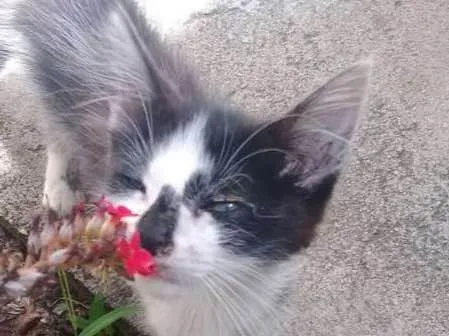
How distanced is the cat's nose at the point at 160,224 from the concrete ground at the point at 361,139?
654 mm

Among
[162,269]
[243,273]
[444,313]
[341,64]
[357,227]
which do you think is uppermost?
[162,269]

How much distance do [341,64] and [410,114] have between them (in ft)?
0.92

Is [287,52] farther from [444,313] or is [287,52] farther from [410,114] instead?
[444,313]

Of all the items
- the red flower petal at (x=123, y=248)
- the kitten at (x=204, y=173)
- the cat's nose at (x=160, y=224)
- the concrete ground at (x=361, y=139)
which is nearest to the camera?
the red flower petal at (x=123, y=248)

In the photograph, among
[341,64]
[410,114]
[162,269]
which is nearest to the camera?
[162,269]

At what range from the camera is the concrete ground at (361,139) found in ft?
6.53

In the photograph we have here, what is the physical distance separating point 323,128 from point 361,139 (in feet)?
2.69

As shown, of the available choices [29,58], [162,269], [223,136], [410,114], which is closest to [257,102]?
[410,114]

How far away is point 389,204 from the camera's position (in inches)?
83.4

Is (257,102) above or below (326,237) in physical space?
above

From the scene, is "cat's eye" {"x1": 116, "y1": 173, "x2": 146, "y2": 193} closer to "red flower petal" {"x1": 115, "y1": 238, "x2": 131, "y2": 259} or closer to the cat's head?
the cat's head

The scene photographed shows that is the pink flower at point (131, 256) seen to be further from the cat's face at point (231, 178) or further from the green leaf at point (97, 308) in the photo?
the green leaf at point (97, 308)

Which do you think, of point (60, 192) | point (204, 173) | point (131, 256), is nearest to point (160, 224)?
point (204, 173)

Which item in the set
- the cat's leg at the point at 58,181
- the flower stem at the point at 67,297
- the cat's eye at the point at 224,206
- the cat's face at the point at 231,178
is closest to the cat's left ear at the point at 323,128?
the cat's face at the point at 231,178
